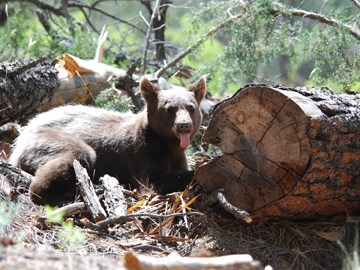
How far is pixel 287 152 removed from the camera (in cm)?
508

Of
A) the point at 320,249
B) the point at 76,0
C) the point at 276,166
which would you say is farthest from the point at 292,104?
the point at 76,0

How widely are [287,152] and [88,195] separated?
1942 mm

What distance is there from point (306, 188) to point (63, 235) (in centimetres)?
199

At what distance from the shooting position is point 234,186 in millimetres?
5512

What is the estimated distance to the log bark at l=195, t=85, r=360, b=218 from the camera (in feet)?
16.3

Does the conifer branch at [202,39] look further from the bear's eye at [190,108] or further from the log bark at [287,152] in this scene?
the log bark at [287,152]

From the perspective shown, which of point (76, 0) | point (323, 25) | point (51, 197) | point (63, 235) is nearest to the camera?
point (63, 235)

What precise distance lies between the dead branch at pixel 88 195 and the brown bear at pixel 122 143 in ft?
1.26

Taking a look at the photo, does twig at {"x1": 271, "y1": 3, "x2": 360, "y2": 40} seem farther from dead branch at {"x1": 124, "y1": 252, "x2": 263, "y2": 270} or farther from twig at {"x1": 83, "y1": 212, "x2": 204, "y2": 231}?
dead branch at {"x1": 124, "y1": 252, "x2": 263, "y2": 270}

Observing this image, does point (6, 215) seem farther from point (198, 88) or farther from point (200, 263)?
point (198, 88)

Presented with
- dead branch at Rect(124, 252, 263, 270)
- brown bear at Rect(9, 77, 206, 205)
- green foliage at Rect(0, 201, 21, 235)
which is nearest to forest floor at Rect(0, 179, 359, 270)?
green foliage at Rect(0, 201, 21, 235)

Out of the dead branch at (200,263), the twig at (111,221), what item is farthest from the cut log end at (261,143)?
the dead branch at (200,263)

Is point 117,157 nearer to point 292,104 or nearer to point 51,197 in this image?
point 51,197

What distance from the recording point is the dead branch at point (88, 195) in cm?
555
